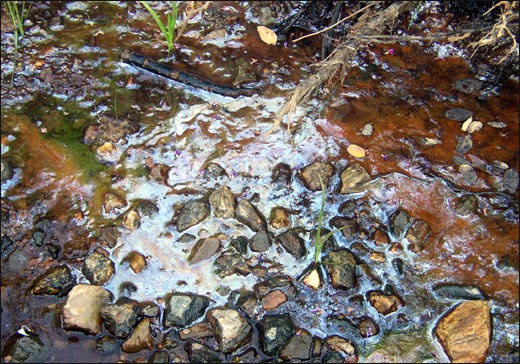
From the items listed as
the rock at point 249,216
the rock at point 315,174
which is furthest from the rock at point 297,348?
the rock at point 315,174

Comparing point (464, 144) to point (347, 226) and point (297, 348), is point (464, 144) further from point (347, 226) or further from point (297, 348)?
point (297, 348)

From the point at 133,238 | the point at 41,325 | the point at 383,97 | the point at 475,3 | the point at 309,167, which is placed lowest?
the point at 41,325

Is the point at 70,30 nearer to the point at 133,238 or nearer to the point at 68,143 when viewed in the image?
the point at 68,143

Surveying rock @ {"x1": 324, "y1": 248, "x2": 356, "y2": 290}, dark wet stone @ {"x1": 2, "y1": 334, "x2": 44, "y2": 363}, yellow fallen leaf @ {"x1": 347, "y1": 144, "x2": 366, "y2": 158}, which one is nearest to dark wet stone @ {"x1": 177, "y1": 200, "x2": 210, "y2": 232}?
rock @ {"x1": 324, "y1": 248, "x2": 356, "y2": 290}

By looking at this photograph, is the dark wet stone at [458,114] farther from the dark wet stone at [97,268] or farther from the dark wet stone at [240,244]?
the dark wet stone at [97,268]

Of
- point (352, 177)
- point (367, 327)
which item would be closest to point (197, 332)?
point (367, 327)

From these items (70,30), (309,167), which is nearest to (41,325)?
(309,167)

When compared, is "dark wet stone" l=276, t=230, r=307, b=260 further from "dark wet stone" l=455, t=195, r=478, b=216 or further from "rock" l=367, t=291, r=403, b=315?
"dark wet stone" l=455, t=195, r=478, b=216
